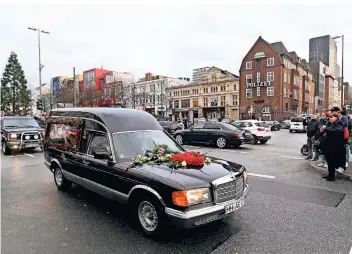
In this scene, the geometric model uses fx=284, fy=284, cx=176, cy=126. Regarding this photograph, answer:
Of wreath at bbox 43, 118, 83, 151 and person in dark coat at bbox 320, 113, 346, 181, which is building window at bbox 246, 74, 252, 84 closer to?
person in dark coat at bbox 320, 113, 346, 181

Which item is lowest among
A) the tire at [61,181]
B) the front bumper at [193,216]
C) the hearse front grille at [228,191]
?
the tire at [61,181]

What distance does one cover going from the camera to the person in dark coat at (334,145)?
24.5ft

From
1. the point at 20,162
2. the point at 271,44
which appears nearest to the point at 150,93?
the point at 271,44

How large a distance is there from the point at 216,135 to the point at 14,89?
60393 millimetres

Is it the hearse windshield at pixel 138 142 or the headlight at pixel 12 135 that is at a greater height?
the hearse windshield at pixel 138 142

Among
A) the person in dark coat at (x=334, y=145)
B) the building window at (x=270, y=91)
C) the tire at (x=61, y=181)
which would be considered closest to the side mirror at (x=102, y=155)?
the tire at (x=61, y=181)

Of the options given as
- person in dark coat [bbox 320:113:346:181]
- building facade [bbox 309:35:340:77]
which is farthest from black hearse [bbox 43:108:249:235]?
building facade [bbox 309:35:340:77]

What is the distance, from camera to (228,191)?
418 cm

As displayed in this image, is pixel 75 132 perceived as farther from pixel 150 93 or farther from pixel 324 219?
pixel 150 93

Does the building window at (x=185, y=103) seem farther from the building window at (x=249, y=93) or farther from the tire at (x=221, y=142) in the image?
the tire at (x=221, y=142)

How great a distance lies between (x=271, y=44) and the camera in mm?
65000

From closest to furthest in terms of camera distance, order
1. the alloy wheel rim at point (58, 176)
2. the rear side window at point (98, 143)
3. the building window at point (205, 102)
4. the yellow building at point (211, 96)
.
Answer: the rear side window at point (98, 143) → the alloy wheel rim at point (58, 176) → the yellow building at point (211, 96) → the building window at point (205, 102)

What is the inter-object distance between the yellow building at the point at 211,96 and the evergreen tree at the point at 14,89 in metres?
32.4

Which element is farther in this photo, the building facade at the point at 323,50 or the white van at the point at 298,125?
the building facade at the point at 323,50
